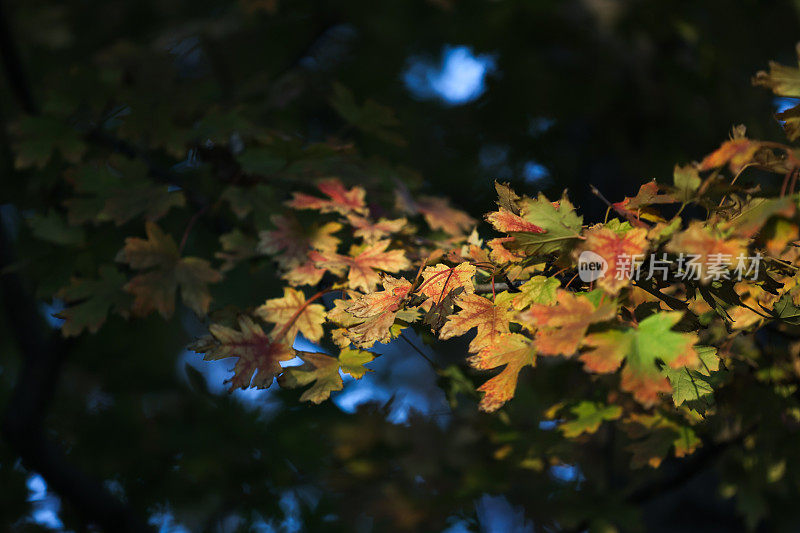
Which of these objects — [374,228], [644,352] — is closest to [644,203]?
[644,352]

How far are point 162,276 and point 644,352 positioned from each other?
3.77ft

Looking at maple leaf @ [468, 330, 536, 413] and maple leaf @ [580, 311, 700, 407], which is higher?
maple leaf @ [580, 311, 700, 407]

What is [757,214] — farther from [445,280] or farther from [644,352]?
[445,280]

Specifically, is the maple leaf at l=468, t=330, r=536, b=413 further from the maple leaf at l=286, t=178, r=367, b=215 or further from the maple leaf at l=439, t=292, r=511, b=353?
the maple leaf at l=286, t=178, r=367, b=215

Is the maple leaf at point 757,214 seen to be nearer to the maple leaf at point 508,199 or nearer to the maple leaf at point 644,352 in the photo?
the maple leaf at point 644,352

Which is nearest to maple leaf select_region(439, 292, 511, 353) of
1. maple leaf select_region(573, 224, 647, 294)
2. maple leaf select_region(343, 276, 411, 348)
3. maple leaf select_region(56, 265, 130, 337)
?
maple leaf select_region(343, 276, 411, 348)

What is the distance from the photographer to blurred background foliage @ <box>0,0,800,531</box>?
6.56 ft

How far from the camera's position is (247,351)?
126 cm

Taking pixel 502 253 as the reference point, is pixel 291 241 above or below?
below

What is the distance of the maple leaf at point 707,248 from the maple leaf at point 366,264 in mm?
628

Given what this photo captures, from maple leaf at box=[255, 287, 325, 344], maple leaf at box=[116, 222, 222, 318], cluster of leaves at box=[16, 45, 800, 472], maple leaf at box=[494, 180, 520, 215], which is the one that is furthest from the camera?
maple leaf at box=[116, 222, 222, 318]

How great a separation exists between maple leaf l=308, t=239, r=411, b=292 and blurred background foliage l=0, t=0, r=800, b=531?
1.25 ft

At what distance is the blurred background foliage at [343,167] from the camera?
6.56 feet

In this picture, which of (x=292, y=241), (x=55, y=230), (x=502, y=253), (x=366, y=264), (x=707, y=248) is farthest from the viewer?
(x=55, y=230)
